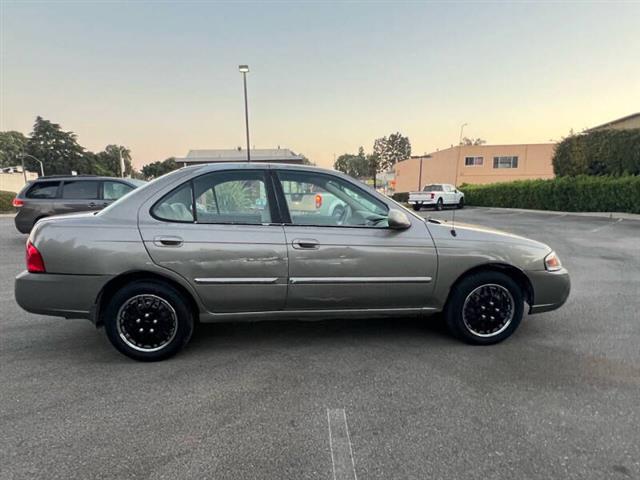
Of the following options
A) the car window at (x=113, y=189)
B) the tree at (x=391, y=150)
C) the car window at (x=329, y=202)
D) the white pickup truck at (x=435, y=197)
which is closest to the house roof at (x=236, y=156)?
the white pickup truck at (x=435, y=197)

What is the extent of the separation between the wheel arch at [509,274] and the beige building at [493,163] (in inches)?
1583

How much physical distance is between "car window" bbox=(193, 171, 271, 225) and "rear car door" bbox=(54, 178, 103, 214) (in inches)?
281

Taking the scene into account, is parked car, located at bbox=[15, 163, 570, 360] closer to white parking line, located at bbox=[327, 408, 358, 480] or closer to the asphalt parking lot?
the asphalt parking lot

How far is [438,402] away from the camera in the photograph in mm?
2688

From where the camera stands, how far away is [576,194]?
61.4 ft

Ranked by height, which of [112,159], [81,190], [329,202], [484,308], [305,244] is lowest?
[484,308]

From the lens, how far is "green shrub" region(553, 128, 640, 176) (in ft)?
57.8

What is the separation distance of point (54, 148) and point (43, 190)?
321ft

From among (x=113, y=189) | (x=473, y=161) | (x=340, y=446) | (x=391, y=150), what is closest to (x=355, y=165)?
(x=391, y=150)

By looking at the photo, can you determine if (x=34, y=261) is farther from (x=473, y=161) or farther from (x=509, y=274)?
(x=473, y=161)

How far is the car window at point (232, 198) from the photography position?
326 centimetres

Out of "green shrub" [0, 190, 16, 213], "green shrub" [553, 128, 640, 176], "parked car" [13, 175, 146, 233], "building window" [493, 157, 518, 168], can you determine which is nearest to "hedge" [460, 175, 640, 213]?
"green shrub" [553, 128, 640, 176]

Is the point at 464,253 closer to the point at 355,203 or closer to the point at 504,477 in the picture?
the point at 355,203

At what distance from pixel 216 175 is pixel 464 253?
7.58 ft
